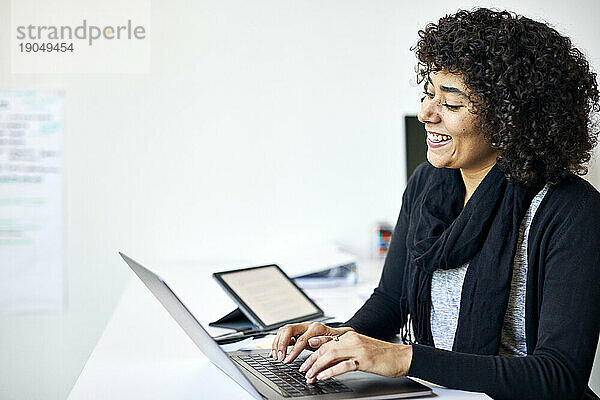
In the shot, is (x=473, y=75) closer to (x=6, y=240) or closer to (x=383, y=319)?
(x=383, y=319)

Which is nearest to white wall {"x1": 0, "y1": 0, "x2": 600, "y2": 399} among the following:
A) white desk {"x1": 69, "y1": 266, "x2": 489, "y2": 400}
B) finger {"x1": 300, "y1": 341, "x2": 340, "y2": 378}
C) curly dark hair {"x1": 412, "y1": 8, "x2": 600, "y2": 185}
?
white desk {"x1": 69, "y1": 266, "x2": 489, "y2": 400}

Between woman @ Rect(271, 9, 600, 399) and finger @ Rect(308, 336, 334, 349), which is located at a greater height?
woman @ Rect(271, 9, 600, 399)

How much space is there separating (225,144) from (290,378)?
4.88 feet

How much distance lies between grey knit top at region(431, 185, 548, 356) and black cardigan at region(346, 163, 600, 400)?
32 millimetres

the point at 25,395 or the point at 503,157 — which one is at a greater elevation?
the point at 503,157

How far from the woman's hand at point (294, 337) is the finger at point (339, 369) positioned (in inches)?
5.5

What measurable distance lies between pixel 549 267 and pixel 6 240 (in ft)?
6.35

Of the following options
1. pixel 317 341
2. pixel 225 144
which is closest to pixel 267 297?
pixel 317 341

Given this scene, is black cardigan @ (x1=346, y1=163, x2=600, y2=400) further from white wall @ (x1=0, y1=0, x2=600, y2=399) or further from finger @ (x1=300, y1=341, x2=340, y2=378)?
white wall @ (x1=0, y1=0, x2=600, y2=399)

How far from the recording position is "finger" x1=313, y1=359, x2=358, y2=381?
1.23m

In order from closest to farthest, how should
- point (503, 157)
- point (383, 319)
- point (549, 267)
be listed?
point (549, 267) → point (503, 157) → point (383, 319)

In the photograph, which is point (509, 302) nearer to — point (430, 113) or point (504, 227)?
point (504, 227)

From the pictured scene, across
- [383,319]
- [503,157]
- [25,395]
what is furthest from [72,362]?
[503,157]

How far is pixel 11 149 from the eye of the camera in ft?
8.69
